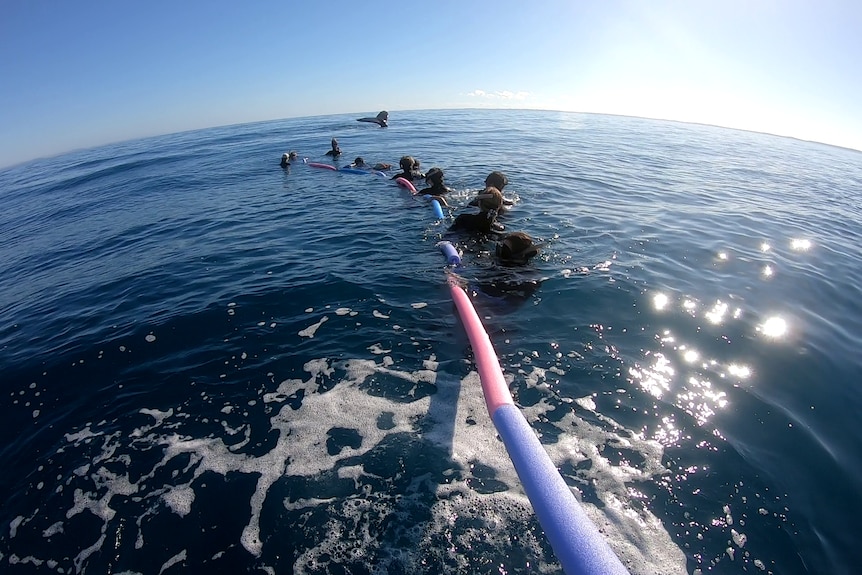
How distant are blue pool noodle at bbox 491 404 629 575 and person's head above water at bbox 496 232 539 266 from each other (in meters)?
7.50

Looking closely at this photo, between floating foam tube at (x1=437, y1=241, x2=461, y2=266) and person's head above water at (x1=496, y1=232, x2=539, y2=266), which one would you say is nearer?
person's head above water at (x1=496, y1=232, x2=539, y2=266)

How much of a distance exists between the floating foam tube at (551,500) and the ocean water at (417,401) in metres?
1.17

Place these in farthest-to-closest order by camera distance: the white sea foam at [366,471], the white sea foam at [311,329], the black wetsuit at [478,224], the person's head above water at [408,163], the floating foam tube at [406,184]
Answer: the person's head above water at [408,163]
the floating foam tube at [406,184]
the black wetsuit at [478,224]
the white sea foam at [311,329]
the white sea foam at [366,471]

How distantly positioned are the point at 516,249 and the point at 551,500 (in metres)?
8.76

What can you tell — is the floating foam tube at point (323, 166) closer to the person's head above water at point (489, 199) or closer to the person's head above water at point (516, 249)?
the person's head above water at point (489, 199)

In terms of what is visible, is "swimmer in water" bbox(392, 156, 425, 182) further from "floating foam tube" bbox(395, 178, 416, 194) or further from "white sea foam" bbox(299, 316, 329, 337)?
"white sea foam" bbox(299, 316, 329, 337)

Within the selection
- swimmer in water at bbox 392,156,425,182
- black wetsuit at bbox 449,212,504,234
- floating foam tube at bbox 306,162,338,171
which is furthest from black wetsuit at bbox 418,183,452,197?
floating foam tube at bbox 306,162,338,171

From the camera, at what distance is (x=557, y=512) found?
12.6 ft

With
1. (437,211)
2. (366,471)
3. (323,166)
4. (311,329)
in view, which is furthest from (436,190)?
(366,471)

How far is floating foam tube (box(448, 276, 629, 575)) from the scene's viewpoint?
3.38 metres

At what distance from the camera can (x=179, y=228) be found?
17.9m

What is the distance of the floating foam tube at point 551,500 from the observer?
11.1ft

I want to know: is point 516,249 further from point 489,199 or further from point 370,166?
point 370,166

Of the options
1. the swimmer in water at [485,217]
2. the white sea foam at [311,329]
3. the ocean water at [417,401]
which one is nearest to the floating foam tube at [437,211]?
the ocean water at [417,401]
